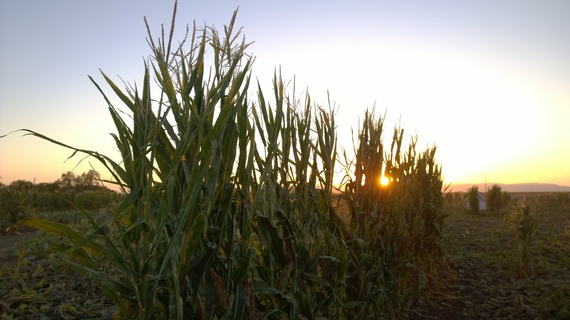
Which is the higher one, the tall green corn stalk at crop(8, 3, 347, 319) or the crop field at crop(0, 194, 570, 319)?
the tall green corn stalk at crop(8, 3, 347, 319)

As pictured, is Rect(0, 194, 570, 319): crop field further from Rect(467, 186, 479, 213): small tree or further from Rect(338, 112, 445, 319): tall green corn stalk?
Rect(467, 186, 479, 213): small tree

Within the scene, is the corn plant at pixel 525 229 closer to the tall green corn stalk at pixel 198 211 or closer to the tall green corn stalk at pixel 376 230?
the tall green corn stalk at pixel 376 230

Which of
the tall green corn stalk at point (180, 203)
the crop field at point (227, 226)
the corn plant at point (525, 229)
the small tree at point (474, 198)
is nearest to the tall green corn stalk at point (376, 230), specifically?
the crop field at point (227, 226)

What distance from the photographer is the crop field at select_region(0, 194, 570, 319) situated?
10.8ft

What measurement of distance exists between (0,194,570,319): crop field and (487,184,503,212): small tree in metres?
11.5

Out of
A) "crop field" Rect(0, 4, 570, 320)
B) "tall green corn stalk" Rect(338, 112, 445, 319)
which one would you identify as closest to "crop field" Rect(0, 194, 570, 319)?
"crop field" Rect(0, 4, 570, 320)

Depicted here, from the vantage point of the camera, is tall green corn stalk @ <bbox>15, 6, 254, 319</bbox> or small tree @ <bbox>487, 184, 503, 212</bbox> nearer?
tall green corn stalk @ <bbox>15, 6, 254, 319</bbox>

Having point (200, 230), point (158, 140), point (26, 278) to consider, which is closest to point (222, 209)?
point (200, 230)

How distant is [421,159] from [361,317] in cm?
302

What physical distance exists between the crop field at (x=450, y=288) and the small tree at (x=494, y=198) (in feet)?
37.8

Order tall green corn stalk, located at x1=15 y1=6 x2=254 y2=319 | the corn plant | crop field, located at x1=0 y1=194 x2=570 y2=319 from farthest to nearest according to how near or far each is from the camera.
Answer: the corn plant → crop field, located at x1=0 y1=194 x2=570 y2=319 → tall green corn stalk, located at x1=15 y1=6 x2=254 y2=319

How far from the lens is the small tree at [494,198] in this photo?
18.3 meters

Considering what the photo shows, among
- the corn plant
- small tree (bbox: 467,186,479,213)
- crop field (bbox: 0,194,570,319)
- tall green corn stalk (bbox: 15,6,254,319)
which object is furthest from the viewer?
small tree (bbox: 467,186,479,213)

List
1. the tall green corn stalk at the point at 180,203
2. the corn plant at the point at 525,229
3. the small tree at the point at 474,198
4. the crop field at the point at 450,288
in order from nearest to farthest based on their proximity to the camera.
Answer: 1. the tall green corn stalk at the point at 180,203
2. the crop field at the point at 450,288
3. the corn plant at the point at 525,229
4. the small tree at the point at 474,198
